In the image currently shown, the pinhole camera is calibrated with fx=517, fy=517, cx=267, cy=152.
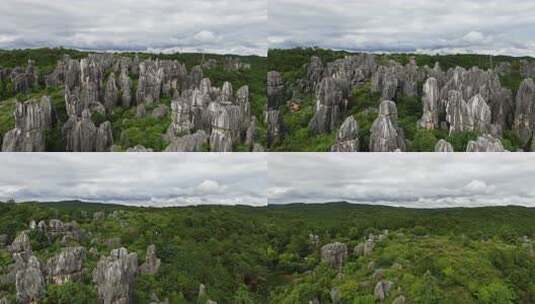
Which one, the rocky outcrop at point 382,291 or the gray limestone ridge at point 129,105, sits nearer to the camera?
the gray limestone ridge at point 129,105

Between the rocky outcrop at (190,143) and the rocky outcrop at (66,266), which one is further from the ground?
the rocky outcrop at (190,143)

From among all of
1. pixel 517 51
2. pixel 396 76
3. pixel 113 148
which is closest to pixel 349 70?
pixel 396 76

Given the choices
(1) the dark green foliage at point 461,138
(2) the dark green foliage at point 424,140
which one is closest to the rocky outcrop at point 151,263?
(2) the dark green foliage at point 424,140

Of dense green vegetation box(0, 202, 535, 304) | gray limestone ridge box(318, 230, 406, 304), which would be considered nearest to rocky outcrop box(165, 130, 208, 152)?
dense green vegetation box(0, 202, 535, 304)

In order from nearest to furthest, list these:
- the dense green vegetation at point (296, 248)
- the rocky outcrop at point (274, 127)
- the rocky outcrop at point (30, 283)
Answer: the rocky outcrop at point (274, 127) → the rocky outcrop at point (30, 283) → the dense green vegetation at point (296, 248)

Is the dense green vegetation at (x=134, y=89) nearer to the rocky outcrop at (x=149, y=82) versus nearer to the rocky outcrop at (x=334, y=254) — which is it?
the rocky outcrop at (x=149, y=82)

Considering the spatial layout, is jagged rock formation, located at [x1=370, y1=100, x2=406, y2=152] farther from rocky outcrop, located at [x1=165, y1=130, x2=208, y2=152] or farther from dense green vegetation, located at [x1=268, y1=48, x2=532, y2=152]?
rocky outcrop, located at [x1=165, y1=130, x2=208, y2=152]

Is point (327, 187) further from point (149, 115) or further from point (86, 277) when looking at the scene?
point (86, 277)

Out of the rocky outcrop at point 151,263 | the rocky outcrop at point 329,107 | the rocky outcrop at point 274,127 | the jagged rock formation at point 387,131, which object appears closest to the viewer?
the jagged rock formation at point 387,131
